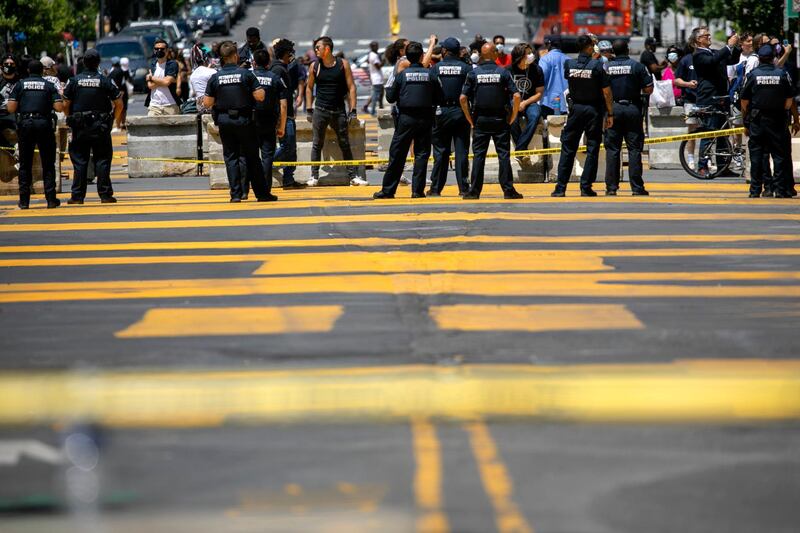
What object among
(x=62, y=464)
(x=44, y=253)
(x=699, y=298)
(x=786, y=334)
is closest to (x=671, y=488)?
(x=62, y=464)

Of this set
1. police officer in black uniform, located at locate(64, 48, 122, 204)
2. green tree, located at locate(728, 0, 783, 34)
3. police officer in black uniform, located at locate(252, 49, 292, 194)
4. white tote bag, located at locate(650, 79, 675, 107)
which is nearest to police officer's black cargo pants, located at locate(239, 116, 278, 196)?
police officer in black uniform, located at locate(252, 49, 292, 194)

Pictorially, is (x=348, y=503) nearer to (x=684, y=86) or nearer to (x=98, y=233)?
(x=98, y=233)

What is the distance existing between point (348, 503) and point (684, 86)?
18043mm

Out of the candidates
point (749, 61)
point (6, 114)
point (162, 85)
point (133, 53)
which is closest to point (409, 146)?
point (6, 114)

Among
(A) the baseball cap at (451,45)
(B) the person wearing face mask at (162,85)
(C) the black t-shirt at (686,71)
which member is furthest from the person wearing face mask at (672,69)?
(B) the person wearing face mask at (162,85)

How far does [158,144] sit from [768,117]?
970 cm

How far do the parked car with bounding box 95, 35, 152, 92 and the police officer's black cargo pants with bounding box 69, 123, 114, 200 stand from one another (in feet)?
96.8

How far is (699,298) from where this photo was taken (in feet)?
37.2

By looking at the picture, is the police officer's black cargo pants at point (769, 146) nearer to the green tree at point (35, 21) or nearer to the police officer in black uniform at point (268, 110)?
the police officer in black uniform at point (268, 110)

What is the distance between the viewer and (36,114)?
18484mm

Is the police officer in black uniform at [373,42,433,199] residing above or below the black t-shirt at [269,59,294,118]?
below

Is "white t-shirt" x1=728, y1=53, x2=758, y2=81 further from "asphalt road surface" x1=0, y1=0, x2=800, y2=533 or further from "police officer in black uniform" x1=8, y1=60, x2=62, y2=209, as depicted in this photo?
"police officer in black uniform" x1=8, y1=60, x2=62, y2=209

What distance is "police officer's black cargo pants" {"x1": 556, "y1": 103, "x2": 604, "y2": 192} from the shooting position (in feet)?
61.3

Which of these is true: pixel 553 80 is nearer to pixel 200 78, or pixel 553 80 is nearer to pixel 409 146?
pixel 409 146
